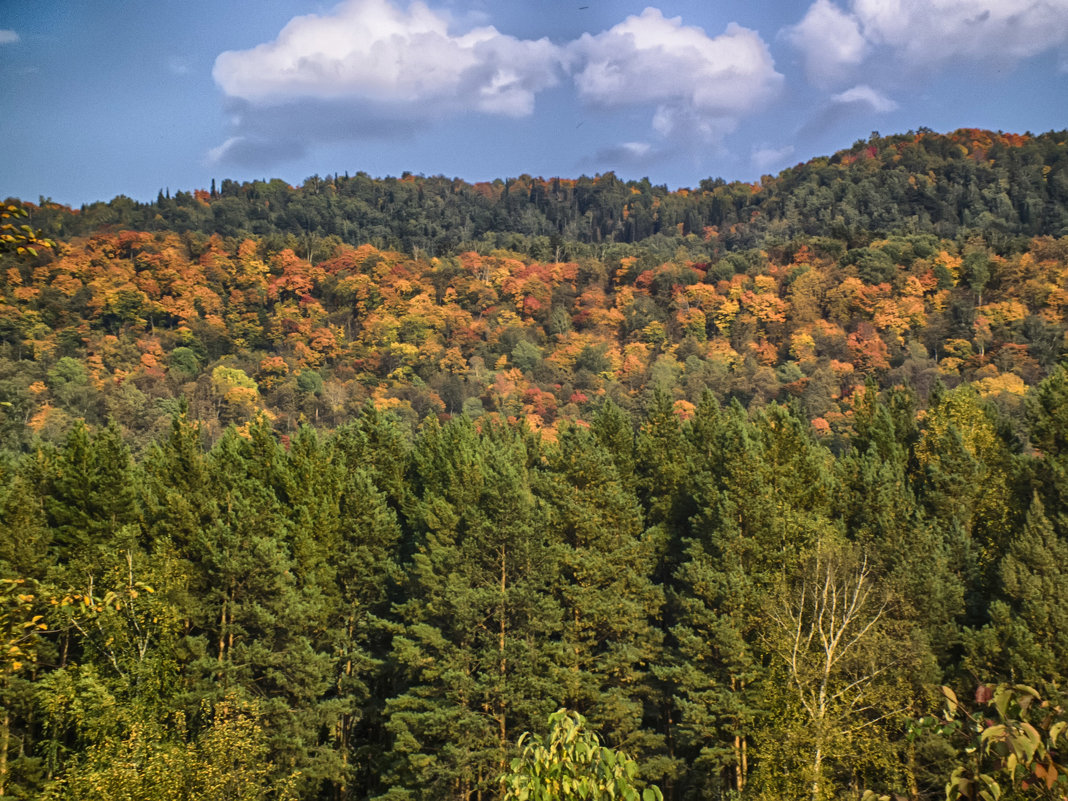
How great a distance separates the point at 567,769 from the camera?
20.1ft

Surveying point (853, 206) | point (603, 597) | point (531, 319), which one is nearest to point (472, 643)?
point (603, 597)

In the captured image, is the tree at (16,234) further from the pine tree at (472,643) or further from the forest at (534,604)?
the pine tree at (472,643)

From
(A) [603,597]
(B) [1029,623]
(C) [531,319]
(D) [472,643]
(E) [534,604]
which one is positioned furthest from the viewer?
(C) [531,319]

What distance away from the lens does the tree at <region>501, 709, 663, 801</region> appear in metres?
5.72

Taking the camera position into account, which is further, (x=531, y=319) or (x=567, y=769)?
(x=531, y=319)

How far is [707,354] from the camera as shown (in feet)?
355

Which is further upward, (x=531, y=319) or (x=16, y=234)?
(x=531, y=319)

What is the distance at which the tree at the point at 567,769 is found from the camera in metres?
5.72

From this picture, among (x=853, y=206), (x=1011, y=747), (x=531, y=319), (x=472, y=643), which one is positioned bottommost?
(x=472, y=643)

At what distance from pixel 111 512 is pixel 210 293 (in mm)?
101025

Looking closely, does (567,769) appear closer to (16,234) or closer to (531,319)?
(16,234)

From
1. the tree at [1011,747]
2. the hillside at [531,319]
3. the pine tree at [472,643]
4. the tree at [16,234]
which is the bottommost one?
the pine tree at [472,643]

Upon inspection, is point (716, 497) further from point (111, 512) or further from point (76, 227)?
point (76, 227)

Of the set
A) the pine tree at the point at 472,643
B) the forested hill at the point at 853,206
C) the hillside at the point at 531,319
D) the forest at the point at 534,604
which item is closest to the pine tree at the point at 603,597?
the forest at the point at 534,604
